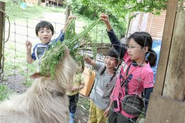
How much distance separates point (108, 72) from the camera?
2441mm

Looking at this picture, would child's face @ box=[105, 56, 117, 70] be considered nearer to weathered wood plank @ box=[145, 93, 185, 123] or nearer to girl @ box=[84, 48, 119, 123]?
girl @ box=[84, 48, 119, 123]

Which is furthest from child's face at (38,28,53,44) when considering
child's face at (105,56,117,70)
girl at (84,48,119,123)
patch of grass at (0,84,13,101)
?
patch of grass at (0,84,13,101)

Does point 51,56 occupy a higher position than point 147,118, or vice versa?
point 51,56

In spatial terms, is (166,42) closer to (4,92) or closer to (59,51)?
(59,51)

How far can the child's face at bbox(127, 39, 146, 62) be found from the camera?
1.86 meters

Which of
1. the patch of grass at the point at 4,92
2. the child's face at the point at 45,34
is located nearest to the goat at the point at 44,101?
the child's face at the point at 45,34

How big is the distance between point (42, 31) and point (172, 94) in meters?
1.70

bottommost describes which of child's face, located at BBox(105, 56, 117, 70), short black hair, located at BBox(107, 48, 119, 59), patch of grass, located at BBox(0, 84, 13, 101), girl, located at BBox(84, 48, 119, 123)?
patch of grass, located at BBox(0, 84, 13, 101)

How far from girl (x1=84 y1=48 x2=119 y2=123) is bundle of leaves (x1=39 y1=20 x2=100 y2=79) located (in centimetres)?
75

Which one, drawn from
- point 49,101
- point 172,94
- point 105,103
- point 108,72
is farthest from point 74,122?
point 172,94

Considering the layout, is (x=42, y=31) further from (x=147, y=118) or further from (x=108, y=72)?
(x=147, y=118)

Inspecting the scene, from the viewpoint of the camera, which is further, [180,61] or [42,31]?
[42,31]

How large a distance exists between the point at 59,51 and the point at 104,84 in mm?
1130

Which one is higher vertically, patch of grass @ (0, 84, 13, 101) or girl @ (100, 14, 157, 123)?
girl @ (100, 14, 157, 123)
